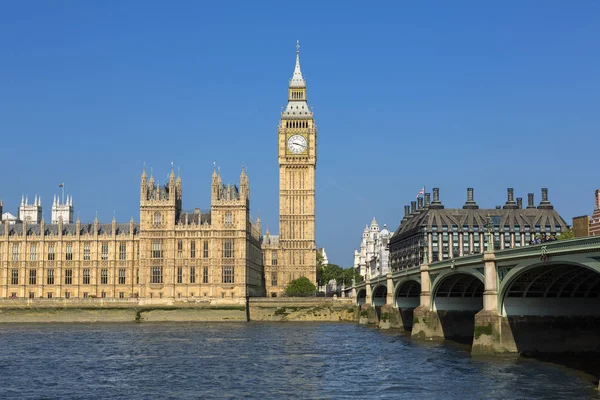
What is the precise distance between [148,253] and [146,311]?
12514 mm

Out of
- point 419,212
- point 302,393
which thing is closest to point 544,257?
point 302,393

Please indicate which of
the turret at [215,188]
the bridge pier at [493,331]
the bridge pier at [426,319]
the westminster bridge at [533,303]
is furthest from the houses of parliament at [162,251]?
the bridge pier at [493,331]

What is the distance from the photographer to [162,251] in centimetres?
15075

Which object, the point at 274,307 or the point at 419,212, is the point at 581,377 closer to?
the point at 274,307

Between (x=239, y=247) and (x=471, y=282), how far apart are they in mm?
68808

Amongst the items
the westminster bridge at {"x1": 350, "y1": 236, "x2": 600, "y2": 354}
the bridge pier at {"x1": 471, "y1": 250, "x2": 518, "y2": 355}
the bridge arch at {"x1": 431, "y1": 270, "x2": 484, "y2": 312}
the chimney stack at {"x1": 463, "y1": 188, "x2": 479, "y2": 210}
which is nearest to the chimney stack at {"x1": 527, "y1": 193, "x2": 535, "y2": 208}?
the chimney stack at {"x1": 463, "y1": 188, "x2": 479, "y2": 210}

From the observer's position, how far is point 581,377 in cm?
5559

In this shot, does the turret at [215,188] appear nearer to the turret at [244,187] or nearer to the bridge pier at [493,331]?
the turret at [244,187]

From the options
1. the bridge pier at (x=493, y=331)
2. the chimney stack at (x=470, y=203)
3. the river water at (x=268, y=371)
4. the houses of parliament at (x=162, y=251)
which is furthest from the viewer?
the chimney stack at (x=470, y=203)

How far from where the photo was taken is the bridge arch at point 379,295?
139 meters

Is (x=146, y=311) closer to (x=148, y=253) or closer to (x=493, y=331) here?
(x=148, y=253)

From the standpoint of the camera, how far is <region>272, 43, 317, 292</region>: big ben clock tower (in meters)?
176

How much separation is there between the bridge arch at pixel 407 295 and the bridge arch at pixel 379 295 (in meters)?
12.5

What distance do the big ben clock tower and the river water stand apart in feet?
264
